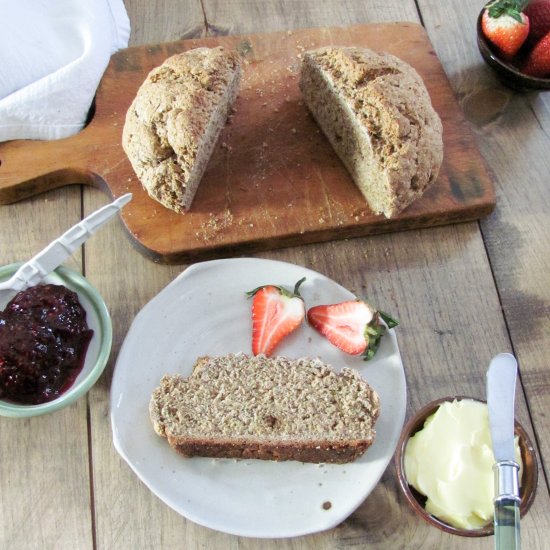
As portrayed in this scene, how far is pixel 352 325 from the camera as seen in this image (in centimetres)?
246

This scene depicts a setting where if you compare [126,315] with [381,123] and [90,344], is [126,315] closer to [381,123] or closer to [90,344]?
[90,344]

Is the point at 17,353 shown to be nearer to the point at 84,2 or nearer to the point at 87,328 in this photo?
the point at 87,328

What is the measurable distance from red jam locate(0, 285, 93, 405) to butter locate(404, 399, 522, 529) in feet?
3.76

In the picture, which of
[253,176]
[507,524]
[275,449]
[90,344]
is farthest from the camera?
[253,176]

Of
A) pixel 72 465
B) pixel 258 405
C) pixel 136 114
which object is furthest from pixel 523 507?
pixel 136 114

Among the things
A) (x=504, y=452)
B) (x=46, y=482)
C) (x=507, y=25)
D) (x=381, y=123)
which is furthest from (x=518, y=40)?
(x=46, y=482)

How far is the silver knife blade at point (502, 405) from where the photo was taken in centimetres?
205

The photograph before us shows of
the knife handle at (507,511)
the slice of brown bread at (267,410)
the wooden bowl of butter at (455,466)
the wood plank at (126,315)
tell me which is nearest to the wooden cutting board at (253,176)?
the wood plank at (126,315)

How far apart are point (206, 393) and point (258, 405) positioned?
0.18 meters

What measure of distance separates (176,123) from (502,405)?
1.46 metres

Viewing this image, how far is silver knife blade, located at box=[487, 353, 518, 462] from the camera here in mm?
2055

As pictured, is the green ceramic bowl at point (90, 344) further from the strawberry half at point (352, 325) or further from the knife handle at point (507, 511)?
the knife handle at point (507, 511)

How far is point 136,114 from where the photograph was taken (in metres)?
2.63

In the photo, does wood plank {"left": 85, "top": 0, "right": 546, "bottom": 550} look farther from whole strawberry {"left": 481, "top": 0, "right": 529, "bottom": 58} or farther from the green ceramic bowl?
whole strawberry {"left": 481, "top": 0, "right": 529, "bottom": 58}
